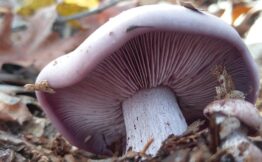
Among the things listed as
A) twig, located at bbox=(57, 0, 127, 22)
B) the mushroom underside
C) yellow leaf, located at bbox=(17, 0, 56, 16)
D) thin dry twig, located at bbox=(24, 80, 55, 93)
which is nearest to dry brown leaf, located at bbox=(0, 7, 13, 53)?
twig, located at bbox=(57, 0, 127, 22)

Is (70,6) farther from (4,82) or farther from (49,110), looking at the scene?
(49,110)

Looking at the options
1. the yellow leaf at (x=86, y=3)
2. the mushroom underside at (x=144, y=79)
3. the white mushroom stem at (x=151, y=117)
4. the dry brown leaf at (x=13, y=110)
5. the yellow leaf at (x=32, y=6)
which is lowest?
the white mushroom stem at (x=151, y=117)

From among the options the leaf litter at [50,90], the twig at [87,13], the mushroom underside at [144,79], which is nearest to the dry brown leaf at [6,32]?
the leaf litter at [50,90]

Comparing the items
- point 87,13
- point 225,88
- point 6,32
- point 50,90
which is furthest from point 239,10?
point 50,90

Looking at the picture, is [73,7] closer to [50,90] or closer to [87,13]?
[87,13]

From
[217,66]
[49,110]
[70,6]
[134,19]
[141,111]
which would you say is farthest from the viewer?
[70,6]

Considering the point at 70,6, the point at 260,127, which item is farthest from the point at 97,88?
the point at 70,6

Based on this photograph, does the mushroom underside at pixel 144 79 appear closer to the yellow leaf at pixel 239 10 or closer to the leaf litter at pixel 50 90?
the leaf litter at pixel 50 90
